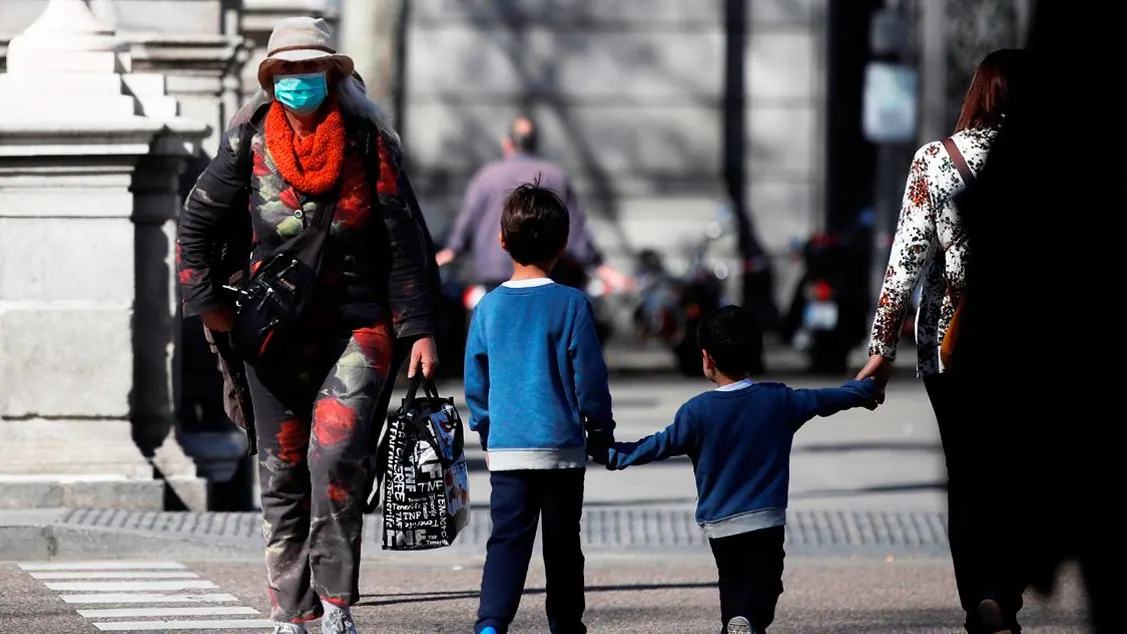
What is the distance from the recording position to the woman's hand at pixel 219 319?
253 inches

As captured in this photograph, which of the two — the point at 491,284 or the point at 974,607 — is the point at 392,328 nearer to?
the point at 974,607

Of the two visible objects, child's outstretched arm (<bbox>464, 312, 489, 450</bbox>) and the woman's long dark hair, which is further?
the woman's long dark hair

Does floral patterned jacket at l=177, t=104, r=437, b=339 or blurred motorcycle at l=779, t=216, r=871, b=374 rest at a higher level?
floral patterned jacket at l=177, t=104, r=437, b=339

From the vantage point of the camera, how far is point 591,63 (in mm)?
22531

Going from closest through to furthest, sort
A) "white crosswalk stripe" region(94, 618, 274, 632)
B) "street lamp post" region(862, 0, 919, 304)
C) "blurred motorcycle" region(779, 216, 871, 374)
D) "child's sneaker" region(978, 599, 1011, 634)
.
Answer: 1. "child's sneaker" region(978, 599, 1011, 634)
2. "white crosswalk stripe" region(94, 618, 274, 632)
3. "blurred motorcycle" region(779, 216, 871, 374)
4. "street lamp post" region(862, 0, 919, 304)

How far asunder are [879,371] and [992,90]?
31.8 inches

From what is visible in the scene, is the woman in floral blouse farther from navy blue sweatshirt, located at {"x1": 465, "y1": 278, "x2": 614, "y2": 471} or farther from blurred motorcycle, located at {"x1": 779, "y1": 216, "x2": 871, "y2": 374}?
blurred motorcycle, located at {"x1": 779, "y1": 216, "x2": 871, "y2": 374}

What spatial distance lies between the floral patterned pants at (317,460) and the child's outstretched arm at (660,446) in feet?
2.54

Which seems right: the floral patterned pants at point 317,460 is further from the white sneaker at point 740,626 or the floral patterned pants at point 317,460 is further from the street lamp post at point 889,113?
the street lamp post at point 889,113

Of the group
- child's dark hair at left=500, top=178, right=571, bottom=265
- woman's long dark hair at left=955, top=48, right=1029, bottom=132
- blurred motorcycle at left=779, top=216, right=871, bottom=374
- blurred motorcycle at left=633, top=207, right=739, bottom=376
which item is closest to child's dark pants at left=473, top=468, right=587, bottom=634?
child's dark hair at left=500, top=178, right=571, bottom=265

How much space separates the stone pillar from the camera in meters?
9.09

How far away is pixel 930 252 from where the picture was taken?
21.3 feet

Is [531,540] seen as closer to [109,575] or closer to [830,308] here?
[109,575]

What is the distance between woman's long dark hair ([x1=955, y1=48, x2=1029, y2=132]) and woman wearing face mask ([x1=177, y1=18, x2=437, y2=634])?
58.8 inches
